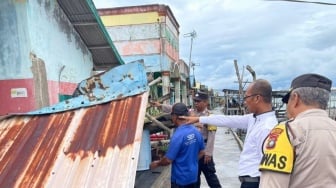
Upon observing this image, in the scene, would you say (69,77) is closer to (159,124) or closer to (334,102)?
(159,124)

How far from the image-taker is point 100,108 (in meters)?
3.71

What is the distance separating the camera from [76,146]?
3.11m

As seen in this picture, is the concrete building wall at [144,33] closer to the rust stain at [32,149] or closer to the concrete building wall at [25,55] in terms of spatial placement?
the concrete building wall at [25,55]

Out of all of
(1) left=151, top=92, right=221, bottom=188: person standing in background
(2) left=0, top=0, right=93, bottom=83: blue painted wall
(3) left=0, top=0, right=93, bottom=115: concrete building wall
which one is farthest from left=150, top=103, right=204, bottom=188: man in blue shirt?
(2) left=0, top=0, right=93, bottom=83: blue painted wall

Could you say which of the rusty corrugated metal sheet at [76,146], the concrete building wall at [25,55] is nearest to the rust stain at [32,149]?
the rusty corrugated metal sheet at [76,146]

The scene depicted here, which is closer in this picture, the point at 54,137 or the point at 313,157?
the point at 313,157

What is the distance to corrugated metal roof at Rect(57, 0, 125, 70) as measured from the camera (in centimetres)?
679

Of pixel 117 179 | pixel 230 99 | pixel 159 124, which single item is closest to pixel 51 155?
pixel 117 179

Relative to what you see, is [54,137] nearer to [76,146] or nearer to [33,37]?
[76,146]

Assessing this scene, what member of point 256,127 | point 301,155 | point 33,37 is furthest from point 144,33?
point 301,155

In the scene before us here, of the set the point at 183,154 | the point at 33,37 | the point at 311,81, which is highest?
the point at 33,37

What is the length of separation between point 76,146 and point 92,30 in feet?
16.0

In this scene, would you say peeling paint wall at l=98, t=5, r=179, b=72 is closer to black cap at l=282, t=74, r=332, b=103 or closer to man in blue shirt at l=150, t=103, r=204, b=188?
man in blue shirt at l=150, t=103, r=204, b=188

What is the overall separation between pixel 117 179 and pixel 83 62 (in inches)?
232
